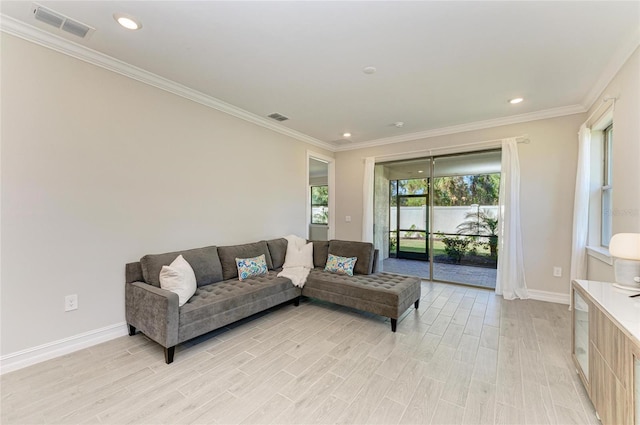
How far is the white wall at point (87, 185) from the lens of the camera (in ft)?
7.02

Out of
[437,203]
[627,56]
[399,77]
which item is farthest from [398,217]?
[627,56]

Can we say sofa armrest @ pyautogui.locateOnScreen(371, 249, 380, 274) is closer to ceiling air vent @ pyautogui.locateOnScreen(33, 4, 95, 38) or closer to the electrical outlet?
the electrical outlet

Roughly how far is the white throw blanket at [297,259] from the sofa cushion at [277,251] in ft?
0.21

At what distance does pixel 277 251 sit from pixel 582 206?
4124 mm

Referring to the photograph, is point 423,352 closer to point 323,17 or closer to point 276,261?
point 276,261

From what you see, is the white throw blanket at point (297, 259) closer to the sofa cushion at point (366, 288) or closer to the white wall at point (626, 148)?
the sofa cushion at point (366, 288)

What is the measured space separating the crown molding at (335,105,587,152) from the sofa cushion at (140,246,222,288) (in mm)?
3699

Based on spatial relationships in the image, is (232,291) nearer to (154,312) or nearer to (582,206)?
(154,312)

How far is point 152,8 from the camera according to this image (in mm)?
1929

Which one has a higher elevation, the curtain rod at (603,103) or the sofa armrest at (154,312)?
the curtain rod at (603,103)

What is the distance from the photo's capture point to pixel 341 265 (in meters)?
3.81

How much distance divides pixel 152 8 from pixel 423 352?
3565 mm

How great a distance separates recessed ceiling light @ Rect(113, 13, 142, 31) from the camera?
201 cm

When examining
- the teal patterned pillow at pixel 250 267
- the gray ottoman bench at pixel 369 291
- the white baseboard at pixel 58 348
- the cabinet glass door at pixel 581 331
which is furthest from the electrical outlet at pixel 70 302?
the cabinet glass door at pixel 581 331
